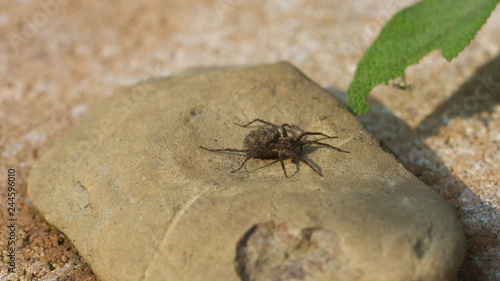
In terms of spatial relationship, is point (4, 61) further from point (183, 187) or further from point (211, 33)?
point (183, 187)

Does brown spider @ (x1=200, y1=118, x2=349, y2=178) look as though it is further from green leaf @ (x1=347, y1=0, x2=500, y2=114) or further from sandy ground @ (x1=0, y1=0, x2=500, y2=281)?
sandy ground @ (x1=0, y1=0, x2=500, y2=281)

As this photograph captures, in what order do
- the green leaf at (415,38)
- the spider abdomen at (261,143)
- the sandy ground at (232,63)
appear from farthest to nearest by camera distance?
the green leaf at (415,38) < the sandy ground at (232,63) < the spider abdomen at (261,143)

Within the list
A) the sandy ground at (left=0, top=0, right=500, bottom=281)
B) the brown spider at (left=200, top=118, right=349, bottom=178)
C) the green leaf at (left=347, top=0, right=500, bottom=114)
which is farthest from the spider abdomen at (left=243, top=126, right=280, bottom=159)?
the sandy ground at (left=0, top=0, right=500, bottom=281)

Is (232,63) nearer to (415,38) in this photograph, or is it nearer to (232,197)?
(415,38)

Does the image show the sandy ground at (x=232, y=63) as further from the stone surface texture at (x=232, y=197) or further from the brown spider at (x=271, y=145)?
the brown spider at (x=271, y=145)

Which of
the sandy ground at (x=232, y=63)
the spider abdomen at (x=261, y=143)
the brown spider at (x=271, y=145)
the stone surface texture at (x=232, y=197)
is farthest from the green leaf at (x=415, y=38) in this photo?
the spider abdomen at (x=261, y=143)

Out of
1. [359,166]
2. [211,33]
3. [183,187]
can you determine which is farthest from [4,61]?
[359,166]

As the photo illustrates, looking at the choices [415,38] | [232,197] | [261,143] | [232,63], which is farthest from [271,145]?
[232,63]
